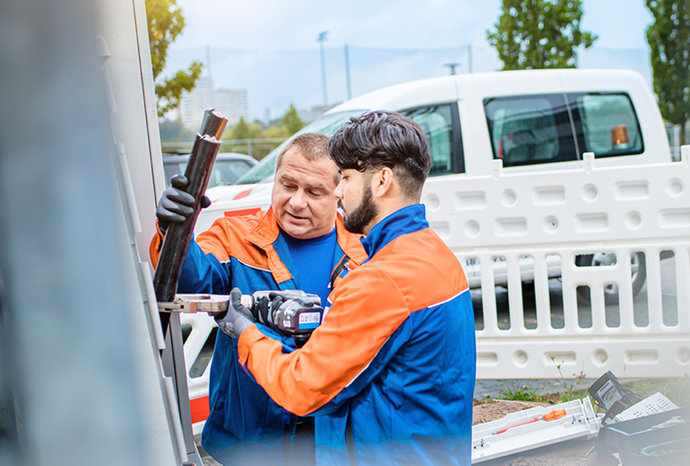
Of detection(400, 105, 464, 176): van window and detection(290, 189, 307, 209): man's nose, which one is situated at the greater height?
detection(400, 105, 464, 176): van window

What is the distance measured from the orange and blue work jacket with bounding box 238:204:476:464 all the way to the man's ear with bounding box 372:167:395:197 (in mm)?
138

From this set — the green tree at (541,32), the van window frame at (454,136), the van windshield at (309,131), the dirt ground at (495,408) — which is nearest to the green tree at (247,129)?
the green tree at (541,32)

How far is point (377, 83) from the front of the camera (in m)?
25.8

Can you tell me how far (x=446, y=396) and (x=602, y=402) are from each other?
2.28 m

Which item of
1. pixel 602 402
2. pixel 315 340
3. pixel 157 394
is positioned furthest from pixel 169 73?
pixel 157 394

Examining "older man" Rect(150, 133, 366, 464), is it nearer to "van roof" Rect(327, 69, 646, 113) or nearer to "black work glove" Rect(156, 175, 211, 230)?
"black work glove" Rect(156, 175, 211, 230)

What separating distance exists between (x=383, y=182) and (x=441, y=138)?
4.55 meters

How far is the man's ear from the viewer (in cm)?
168

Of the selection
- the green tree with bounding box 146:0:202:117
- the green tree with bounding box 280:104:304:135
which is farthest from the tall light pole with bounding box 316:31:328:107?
the green tree with bounding box 146:0:202:117

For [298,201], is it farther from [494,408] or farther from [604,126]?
[604,126]

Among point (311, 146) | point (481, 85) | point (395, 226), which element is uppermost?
point (481, 85)

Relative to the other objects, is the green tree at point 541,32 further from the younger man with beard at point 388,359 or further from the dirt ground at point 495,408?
the younger man with beard at point 388,359

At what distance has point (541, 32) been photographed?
1659cm

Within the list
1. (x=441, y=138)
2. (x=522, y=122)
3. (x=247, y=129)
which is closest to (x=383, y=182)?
(x=441, y=138)
